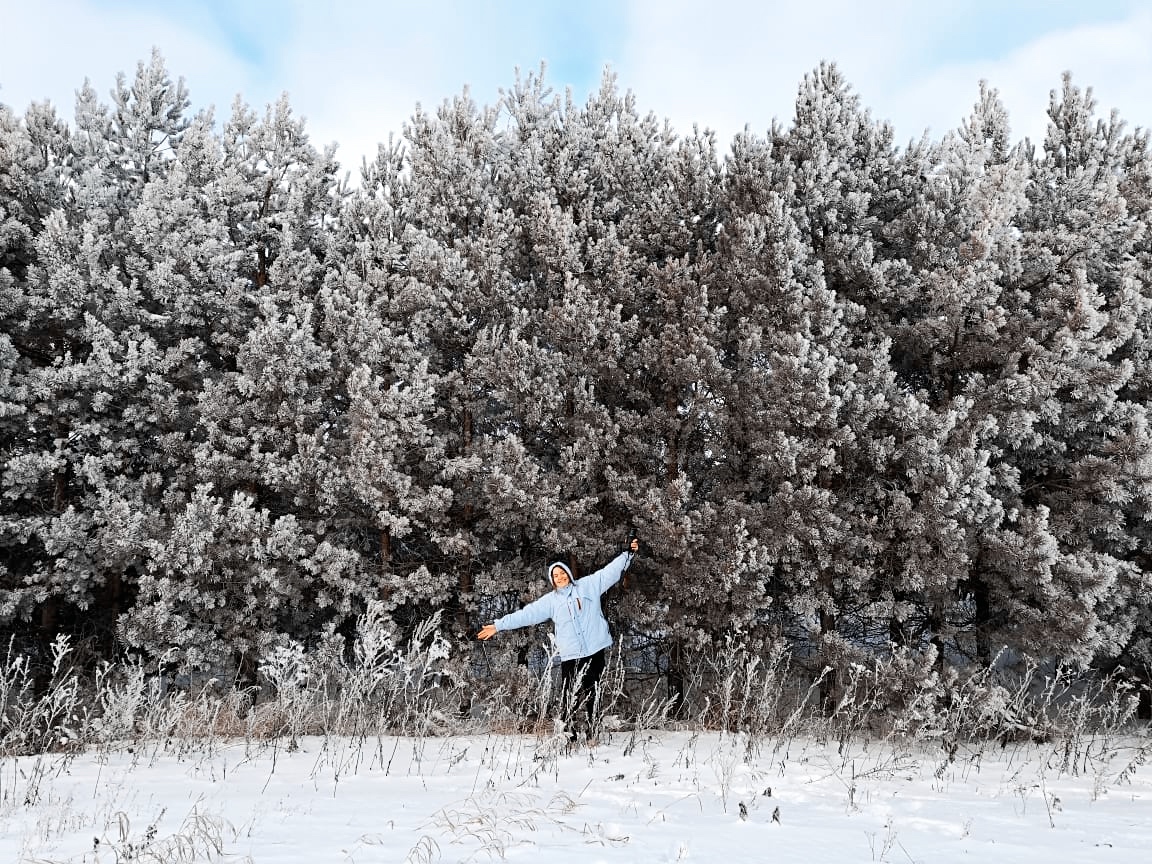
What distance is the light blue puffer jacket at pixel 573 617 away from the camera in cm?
748

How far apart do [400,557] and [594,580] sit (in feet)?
13.8

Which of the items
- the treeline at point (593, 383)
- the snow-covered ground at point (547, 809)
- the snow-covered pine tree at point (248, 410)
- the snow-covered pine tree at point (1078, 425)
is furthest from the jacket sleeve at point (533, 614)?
the snow-covered pine tree at point (1078, 425)

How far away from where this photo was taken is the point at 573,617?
7492 mm

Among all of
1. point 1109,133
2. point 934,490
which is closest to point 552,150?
point 934,490

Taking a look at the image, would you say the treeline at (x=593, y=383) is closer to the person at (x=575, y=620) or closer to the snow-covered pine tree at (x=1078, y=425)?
the snow-covered pine tree at (x=1078, y=425)

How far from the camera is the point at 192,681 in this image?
9586mm

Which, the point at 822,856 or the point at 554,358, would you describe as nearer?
the point at 822,856

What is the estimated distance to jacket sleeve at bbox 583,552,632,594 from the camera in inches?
302

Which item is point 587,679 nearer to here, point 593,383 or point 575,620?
point 575,620

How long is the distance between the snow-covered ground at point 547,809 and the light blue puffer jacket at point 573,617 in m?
1.06

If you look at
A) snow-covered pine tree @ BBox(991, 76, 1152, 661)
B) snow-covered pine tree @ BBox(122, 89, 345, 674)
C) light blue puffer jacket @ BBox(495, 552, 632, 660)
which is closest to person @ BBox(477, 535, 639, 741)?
light blue puffer jacket @ BBox(495, 552, 632, 660)

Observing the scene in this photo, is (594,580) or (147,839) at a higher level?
(594,580)

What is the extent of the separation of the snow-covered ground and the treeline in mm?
2826

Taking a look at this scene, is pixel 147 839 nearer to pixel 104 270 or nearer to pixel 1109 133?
pixel 104 270
